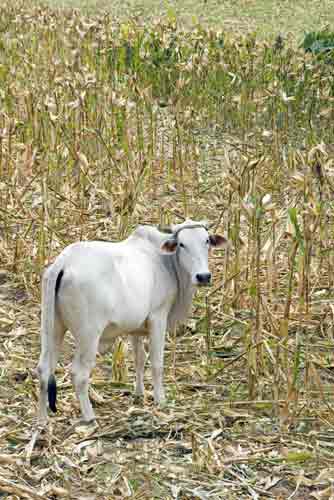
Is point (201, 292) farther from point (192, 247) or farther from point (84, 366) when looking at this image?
point (84, 366)

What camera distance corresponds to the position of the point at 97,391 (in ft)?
14.0

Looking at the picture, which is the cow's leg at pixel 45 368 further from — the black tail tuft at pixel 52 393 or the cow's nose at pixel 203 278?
the cow's nose at pixel 203 278

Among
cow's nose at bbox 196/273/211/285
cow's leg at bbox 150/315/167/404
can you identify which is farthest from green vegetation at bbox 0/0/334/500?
cow's nose at bbox 196/273/211/285

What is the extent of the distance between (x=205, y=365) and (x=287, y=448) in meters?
0.88

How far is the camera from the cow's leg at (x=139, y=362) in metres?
4.18

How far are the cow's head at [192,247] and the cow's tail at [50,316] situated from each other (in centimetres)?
52

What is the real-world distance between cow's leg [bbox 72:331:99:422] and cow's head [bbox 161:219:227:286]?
1.55 ft

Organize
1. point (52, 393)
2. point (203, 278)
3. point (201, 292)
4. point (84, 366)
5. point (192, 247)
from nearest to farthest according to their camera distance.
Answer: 1. point (52, 393)
2. point (84, 366)
3. point (203, 278)
4. point (192, 247)
5. point (201, 292)

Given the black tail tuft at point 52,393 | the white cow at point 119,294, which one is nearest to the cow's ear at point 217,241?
the white cow at point 119,294

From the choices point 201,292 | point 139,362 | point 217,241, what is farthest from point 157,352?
point 201,292

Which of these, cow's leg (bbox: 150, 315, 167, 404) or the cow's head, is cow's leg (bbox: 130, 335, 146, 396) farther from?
the cow's head

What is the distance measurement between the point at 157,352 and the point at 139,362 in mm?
151

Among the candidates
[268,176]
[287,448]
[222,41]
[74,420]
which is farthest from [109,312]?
[222,41]

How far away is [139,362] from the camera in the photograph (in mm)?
4199
